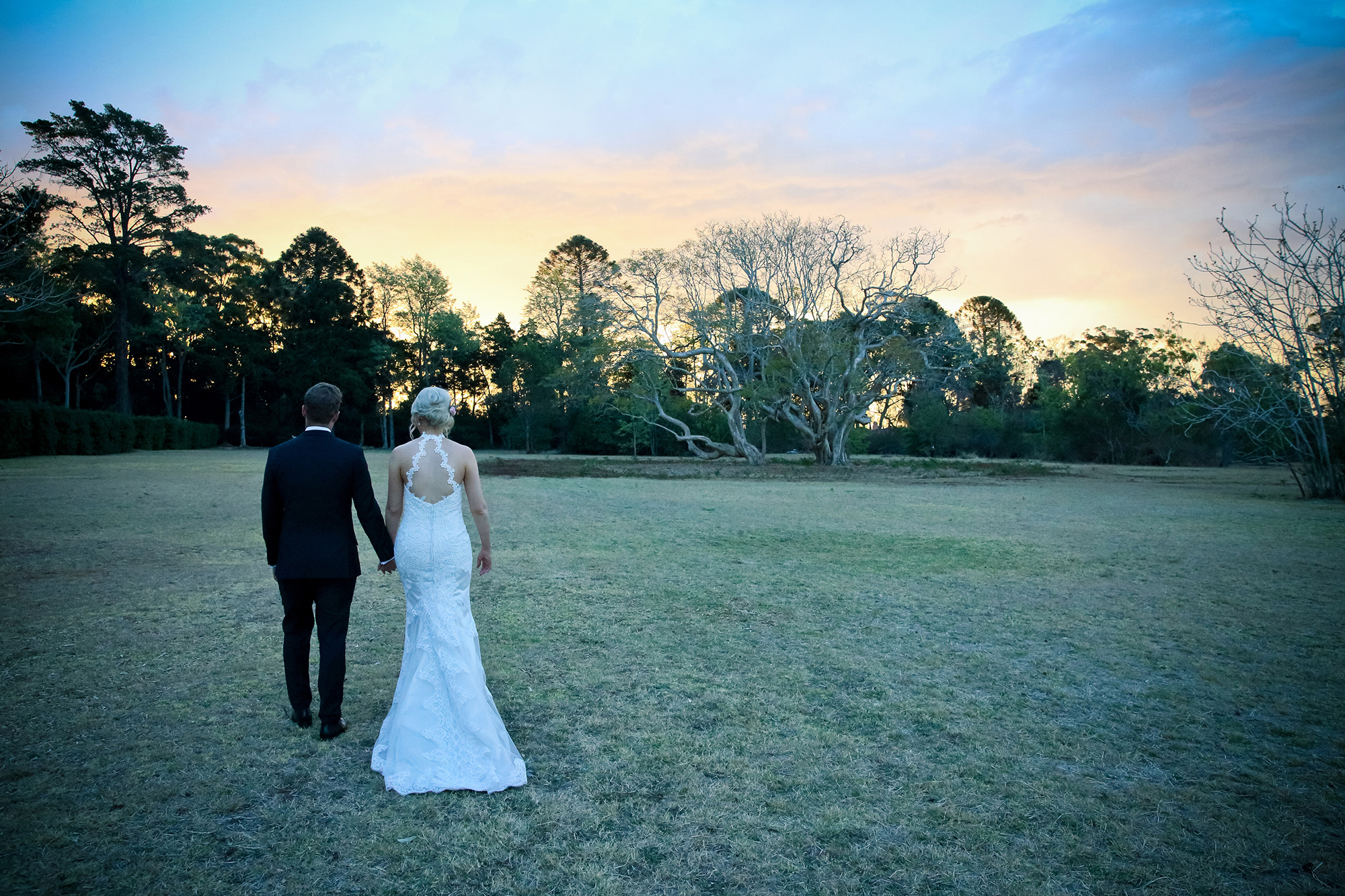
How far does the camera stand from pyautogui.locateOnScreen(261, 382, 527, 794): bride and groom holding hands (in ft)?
10.3

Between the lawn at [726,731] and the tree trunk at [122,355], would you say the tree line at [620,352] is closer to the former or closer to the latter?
the tree trunk at [122,355]

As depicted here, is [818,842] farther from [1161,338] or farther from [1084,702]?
[1161,338]

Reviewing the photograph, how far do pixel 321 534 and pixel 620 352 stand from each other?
95.7ft

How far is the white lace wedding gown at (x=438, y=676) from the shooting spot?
3100 mm

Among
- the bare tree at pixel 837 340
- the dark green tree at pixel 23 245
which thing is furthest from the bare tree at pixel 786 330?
the dark green tree at pixel 23 245

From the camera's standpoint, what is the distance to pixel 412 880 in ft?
7.84

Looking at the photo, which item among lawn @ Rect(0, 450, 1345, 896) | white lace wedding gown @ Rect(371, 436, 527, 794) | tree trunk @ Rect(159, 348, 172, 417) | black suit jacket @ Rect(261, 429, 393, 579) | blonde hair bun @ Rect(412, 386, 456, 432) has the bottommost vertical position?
lawn @ Rect(0, 450, 1345, 896)

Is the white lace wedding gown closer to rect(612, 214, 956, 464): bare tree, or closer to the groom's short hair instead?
the groom's short hair

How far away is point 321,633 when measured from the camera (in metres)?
3.42

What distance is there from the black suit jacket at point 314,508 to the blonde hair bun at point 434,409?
349mm

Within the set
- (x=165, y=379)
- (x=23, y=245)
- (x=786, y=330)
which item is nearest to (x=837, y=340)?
(x=786, y=330)

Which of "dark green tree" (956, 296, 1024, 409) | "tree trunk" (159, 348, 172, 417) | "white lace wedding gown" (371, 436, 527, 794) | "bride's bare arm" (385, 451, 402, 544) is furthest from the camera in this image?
"dark green tree" (956, 296, 1024, 409)

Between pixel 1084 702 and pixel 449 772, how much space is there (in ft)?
11.3

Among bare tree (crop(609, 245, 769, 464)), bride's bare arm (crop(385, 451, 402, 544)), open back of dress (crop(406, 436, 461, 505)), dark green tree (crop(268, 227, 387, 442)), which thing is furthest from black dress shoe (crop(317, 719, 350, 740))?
dark green tree (crop(268, 227, 387, 442))
